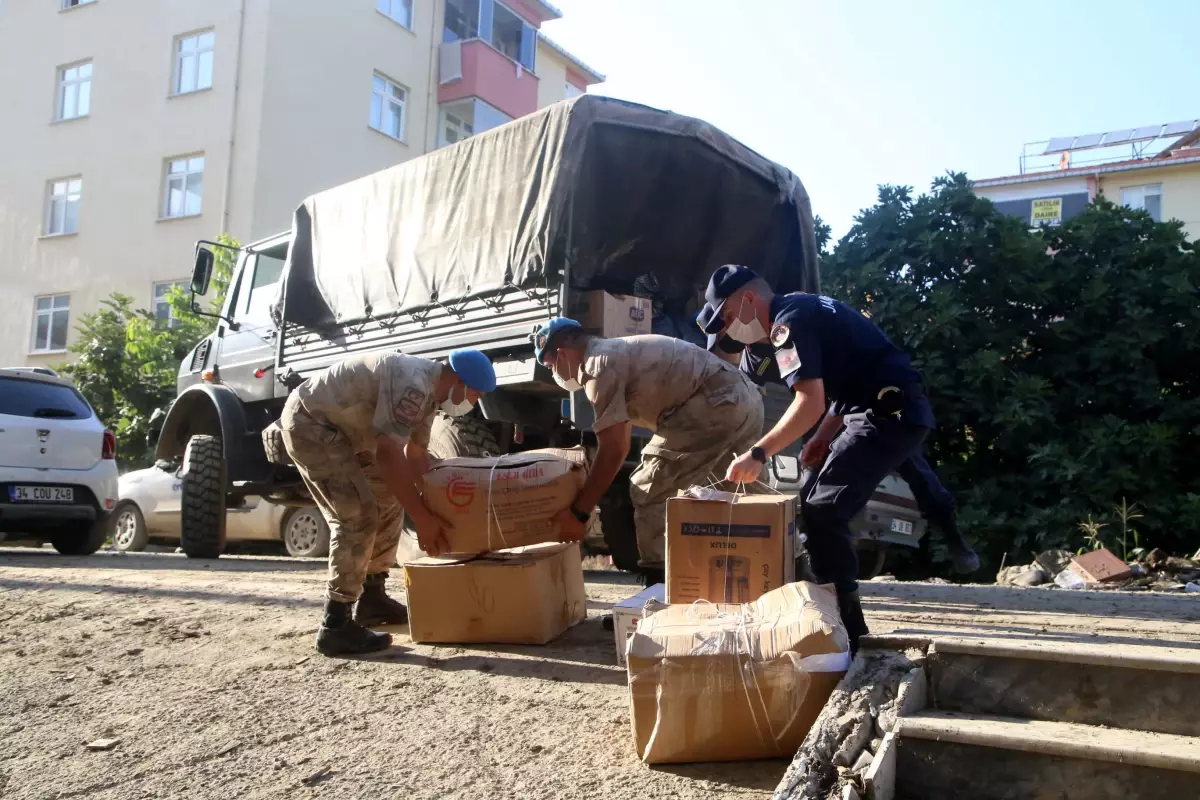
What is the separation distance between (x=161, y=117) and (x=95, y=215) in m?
2.66

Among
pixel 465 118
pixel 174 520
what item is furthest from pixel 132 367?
pixel 465 118

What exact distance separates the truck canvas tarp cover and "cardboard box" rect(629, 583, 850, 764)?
327 cm

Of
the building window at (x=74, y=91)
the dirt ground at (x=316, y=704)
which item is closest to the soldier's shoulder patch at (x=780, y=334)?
the dirt ground at (x=316, y=704)

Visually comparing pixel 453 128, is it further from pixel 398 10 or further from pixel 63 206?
pixel 63 206

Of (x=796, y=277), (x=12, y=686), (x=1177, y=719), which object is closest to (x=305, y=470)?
(x=12, y=686)

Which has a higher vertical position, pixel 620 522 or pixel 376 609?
pixel 620 522

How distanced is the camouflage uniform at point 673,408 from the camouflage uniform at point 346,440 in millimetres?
801

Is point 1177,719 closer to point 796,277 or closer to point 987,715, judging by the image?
point 987,715

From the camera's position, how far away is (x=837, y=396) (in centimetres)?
362

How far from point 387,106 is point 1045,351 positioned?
611 inches

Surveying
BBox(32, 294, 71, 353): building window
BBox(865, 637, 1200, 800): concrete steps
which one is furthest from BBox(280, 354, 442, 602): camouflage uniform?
BBox(32, 294, 71, 353): building window

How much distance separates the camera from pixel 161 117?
19781 mm

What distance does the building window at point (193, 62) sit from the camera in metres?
19.4

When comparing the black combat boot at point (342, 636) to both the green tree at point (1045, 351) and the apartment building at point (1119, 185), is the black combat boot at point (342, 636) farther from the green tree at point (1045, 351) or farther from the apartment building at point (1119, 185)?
the apartment building at point (1119, 185)
